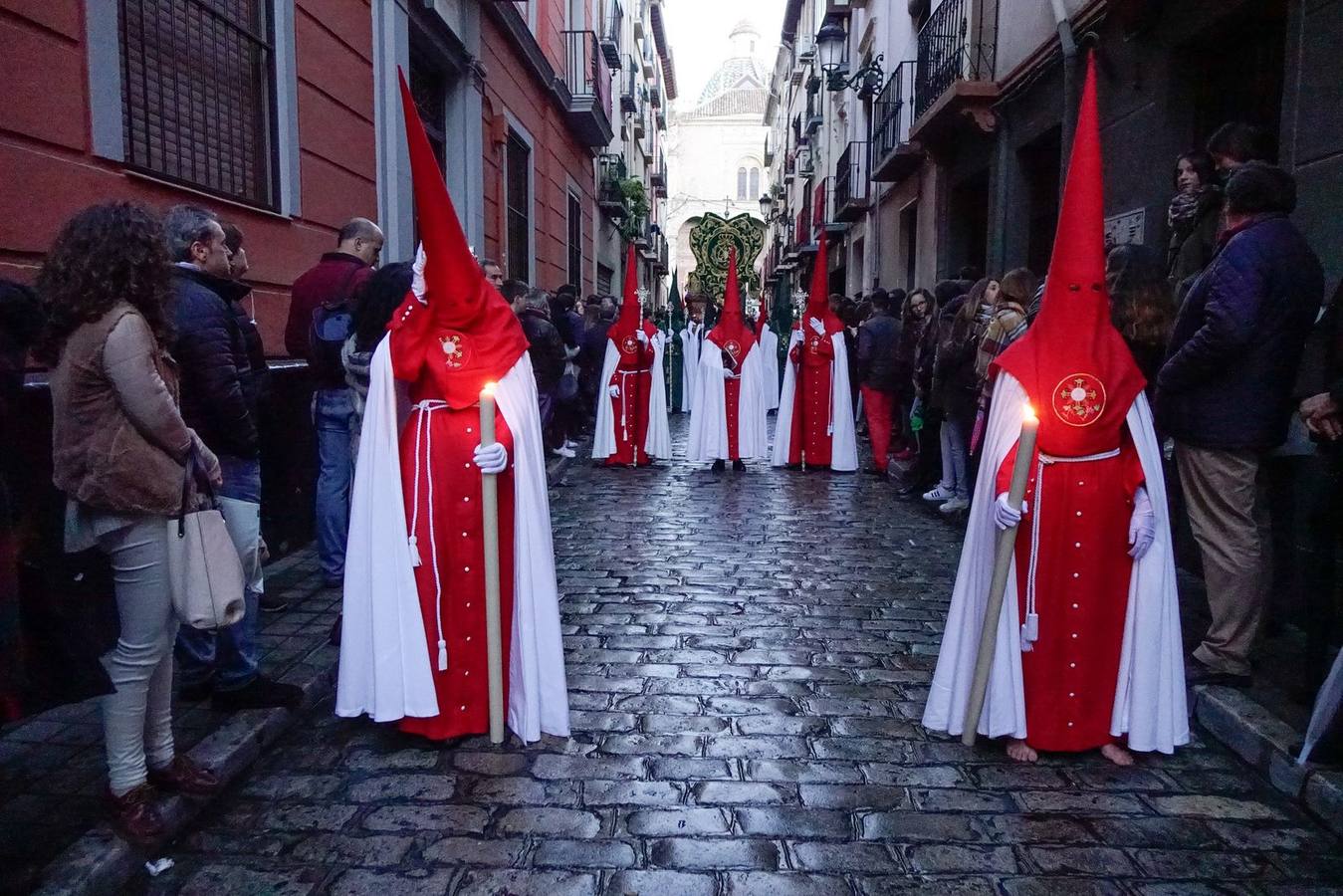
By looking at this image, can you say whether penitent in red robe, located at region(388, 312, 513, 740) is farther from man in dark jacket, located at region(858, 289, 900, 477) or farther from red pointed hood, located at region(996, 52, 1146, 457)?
man in dark jacket, located at region(858, 289, 900, 477)

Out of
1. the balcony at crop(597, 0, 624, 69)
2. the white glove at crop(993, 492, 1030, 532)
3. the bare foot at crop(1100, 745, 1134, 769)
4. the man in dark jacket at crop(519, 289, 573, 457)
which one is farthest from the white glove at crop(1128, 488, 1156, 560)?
the balcony at crop(597, 0, 624, 69)

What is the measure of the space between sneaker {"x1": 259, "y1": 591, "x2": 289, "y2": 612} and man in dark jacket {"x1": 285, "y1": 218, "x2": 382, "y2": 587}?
329 millimetres

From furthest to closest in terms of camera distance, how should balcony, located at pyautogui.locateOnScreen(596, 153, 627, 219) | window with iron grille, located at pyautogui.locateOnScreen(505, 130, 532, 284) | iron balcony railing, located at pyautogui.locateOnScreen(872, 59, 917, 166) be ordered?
balcony, located at pyautogui.locateOnScreen(596, 153, 627, 219), iron balcony railing, located at pyautogui.locateOnScreen(872, 59, 917, 166), window with iron grille, located at pyautogui.locateOnScreen(505, 130, 532, 284)

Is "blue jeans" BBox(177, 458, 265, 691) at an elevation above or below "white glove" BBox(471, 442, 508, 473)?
below

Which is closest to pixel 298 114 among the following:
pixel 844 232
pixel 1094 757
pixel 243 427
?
pixel 243 427

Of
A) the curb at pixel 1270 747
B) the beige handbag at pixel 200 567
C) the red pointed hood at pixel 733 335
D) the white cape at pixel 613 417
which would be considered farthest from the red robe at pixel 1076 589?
the white cape at pixel 613 417

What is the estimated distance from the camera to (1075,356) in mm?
3521

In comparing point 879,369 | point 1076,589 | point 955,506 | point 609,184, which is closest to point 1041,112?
point 879,369

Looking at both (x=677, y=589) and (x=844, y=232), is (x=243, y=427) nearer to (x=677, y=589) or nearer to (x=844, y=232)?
(x=677, y=589)

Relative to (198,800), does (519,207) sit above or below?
above

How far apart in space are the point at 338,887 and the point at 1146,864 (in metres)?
2.27

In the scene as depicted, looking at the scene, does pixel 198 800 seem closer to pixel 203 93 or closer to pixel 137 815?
pixel 137 815

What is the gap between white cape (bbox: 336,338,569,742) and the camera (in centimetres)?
364

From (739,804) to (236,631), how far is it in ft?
6.60
